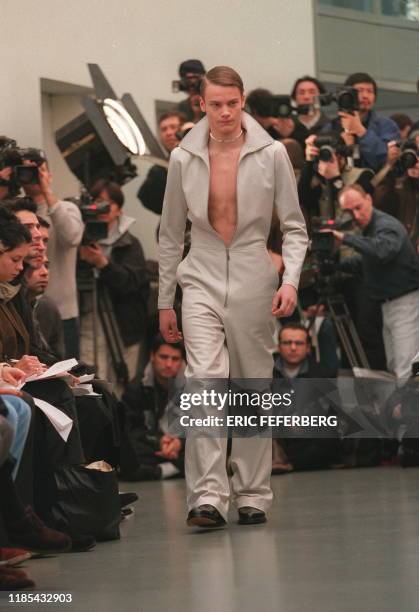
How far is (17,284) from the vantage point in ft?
16.4

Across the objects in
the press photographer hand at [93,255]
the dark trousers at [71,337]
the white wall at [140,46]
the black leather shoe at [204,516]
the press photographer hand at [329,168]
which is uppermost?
the white wall at [140,46]

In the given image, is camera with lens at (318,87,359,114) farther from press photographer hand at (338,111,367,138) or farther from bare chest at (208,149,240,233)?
bare chest at (208,149,240,233)

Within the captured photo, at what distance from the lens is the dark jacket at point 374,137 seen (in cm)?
802

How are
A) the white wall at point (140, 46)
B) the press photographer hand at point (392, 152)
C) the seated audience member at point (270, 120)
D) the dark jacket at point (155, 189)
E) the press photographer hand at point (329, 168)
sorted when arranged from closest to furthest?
the press photographer hand at point (329, 168), the press photographer hand at point (392, 152), the seated audience member at point (270, 120), the dark jacket at point (155, 189), the white wall at point (140, 46)

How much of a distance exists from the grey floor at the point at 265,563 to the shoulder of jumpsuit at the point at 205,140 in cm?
132

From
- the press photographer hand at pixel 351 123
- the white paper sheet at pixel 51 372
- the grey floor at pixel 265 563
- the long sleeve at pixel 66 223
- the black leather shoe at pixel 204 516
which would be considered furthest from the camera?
the press photographer hand at pixel 351 123

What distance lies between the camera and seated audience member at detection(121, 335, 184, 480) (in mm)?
7387

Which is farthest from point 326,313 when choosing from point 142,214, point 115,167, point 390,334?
point 142,214

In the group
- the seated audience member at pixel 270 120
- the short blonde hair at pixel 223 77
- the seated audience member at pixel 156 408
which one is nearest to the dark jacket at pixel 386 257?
the seated audience member at pixel 270 120

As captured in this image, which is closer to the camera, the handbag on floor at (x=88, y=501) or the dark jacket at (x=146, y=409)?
the handbag on floor at (x=88, y=501)

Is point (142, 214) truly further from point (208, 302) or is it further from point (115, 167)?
point (208, 302)

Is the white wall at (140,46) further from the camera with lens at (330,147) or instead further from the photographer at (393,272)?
the photographer at (393,272)

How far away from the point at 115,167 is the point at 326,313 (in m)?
1.43

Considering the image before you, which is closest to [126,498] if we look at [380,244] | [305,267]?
[380,244]
